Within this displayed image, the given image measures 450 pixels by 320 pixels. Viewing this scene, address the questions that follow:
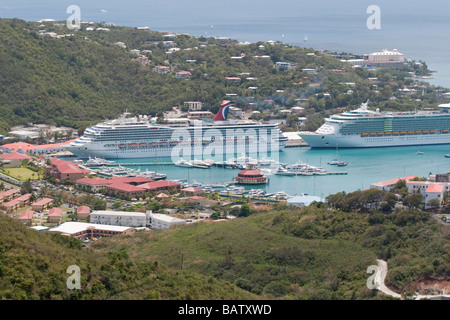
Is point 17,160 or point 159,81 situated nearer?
point 17,160

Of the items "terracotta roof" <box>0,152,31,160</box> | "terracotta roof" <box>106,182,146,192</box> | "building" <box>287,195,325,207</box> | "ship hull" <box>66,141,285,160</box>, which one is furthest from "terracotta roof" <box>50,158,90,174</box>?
"building" <box>287,195,325,207</box>

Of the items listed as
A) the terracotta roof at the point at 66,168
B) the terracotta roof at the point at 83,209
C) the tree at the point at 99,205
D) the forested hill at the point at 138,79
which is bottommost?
the tree at the point at 99,205

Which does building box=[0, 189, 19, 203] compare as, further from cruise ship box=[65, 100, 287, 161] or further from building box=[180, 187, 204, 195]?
cruise ship box=[65, 100, 287, 161]

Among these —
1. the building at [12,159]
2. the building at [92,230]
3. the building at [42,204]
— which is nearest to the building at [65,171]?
the building at [12,159]

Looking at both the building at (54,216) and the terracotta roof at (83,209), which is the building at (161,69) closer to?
the terracotta roof at (83,209)

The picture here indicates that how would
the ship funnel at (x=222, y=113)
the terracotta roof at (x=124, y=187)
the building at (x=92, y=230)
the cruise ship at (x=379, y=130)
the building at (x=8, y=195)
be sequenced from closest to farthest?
the building at (x=92, y=230)
the building at (x=8, y=195)
the terracotta roof at (x=124, y=187)
the ship funnel at (x=222, y=113)
the cruise ship at (x=379, y=130)

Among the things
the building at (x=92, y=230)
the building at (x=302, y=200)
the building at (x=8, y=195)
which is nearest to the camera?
the building at (x=92, y=230)
